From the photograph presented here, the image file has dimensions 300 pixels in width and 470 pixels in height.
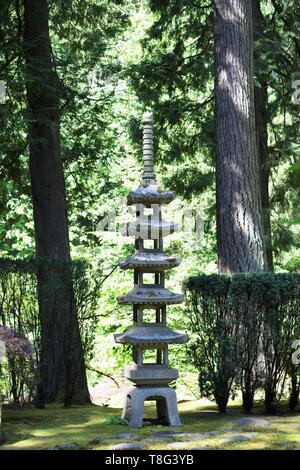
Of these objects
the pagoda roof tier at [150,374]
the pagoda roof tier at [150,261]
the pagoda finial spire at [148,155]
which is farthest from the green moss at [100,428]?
the pagoda finial spire at [148,155]

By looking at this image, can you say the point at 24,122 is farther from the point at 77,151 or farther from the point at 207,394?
the point at 207,394

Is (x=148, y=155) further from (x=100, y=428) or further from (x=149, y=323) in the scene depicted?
(x=100, y=428)

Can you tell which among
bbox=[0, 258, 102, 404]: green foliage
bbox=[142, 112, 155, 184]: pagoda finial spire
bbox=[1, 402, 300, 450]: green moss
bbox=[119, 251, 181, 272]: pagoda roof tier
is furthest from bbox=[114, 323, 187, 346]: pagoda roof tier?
bbox=[0, 258, 102, 404]: green foliage

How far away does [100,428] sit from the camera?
26.0 feet

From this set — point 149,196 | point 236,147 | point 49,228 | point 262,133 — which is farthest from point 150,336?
point 262,133

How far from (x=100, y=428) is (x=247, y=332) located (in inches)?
79.5

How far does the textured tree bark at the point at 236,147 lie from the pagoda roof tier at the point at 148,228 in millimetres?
1793

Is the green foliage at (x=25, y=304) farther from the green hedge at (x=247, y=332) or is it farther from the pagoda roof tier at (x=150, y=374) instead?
the pagoda roof tier at (x=150, y=374)

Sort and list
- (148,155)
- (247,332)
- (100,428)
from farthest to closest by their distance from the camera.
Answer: (247,332), (148,155), (100,428)

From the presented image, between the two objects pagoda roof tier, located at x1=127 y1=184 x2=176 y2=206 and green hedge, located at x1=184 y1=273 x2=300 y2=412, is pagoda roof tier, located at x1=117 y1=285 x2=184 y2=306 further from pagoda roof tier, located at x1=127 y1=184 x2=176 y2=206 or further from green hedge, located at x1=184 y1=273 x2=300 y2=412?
pagoda roof tier, located at x1=127 y1=184 x2=176 y2=206

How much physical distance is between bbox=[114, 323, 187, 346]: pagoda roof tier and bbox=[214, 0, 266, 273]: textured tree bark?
6.38ft

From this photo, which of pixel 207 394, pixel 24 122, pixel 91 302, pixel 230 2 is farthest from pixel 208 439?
pixel 230 2

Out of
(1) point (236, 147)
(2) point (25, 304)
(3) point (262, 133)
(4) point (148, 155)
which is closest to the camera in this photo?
(4) point (148, 155)

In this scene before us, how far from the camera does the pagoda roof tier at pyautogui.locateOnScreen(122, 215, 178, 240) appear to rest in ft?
27.1
